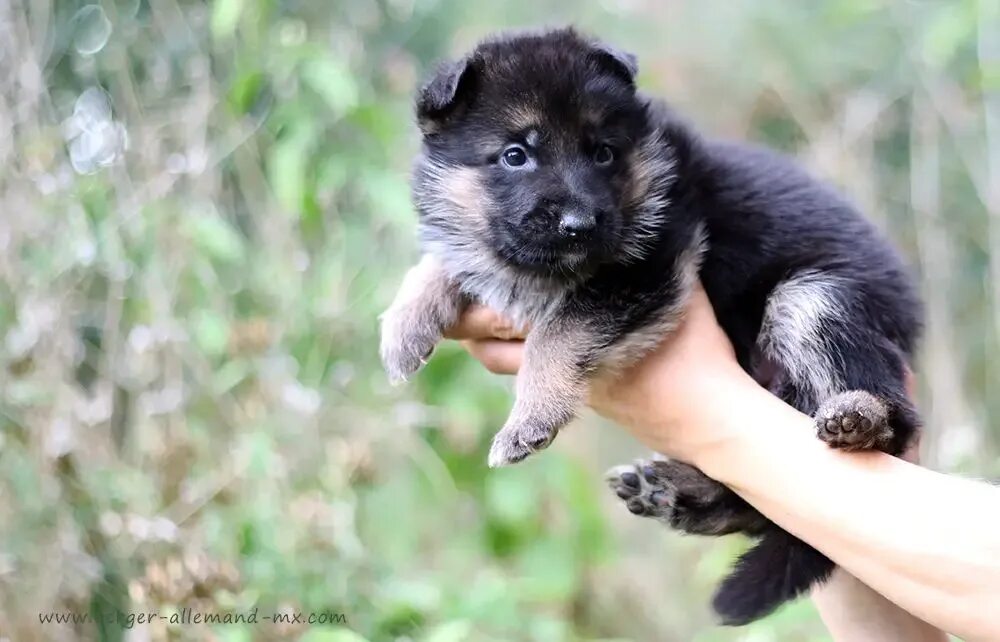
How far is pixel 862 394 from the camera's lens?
195 cm

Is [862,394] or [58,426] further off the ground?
[862,394]

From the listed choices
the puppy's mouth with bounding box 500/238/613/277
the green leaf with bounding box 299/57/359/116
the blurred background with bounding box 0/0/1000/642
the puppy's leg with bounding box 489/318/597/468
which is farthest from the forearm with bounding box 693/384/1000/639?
the green leaf with bounding box 299/57/359/116

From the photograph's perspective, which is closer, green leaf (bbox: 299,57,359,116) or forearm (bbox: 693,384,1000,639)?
forearm (bbox: 693,384,1000,639)

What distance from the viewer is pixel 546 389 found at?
2082 millimetres

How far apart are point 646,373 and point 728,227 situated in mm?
495

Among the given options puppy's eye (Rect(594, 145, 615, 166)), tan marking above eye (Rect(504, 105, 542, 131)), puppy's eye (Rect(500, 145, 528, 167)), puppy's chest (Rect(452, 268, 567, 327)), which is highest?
tan marking above eye (Rect(504, 105, 542, 131))

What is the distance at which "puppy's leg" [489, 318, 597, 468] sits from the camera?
80.1 inches

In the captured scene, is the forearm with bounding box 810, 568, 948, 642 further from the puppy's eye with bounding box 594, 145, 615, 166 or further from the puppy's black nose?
the puppy's eye with bounding box 594, 145, 615, 166

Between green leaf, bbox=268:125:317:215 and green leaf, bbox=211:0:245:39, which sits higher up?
green leaf, bbox=211:0:245:39

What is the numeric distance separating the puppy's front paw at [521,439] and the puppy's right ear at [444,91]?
0.84 m

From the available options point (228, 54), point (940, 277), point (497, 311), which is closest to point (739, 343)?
point (497, 311)

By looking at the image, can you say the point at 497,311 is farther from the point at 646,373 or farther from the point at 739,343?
the point at 739,343

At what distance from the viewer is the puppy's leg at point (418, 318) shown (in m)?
2.29

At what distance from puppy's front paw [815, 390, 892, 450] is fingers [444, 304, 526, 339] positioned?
879 mm
